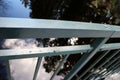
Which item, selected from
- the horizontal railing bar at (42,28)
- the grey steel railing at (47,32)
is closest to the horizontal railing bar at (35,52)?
the grey steel railing at (47,32)

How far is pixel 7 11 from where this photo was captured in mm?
7266

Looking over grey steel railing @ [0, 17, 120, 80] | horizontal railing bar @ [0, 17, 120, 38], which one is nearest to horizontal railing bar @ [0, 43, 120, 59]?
grey steel railing @ [0, 17, 120, 80]

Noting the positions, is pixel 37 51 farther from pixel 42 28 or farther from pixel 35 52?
pixel 42 28

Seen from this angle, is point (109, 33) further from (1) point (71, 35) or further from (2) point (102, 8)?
(2) point (102, 8)

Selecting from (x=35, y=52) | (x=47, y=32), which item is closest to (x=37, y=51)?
(x=35, y=52)

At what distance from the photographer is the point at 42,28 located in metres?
0.88

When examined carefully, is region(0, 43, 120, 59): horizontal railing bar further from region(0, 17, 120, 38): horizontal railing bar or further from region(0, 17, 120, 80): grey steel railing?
region(0, 17, 120, 38): horizontal railing bar

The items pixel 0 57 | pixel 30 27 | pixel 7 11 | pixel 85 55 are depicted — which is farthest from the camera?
pixel 7 11

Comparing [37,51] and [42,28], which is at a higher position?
[42,28]

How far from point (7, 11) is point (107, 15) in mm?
3666

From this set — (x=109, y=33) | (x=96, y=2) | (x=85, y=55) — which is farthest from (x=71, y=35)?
(x=96, y=2)

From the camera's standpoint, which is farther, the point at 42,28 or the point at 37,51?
the point at 37,51

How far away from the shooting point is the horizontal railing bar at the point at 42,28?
80 cm

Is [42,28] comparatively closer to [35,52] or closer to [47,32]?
[47,32]
